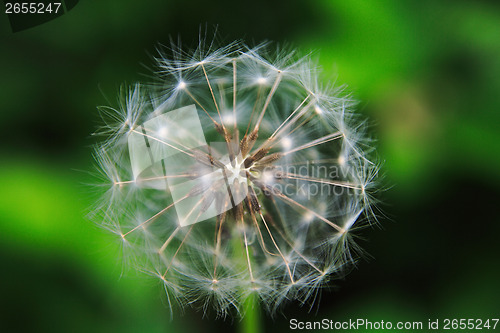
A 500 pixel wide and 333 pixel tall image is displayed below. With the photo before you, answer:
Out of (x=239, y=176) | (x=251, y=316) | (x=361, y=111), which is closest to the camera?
(x=239, y=176)

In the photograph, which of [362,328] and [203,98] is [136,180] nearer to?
[203,98]

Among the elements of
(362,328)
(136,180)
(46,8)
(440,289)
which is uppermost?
(46,8)

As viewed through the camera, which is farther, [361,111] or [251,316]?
[361,111]

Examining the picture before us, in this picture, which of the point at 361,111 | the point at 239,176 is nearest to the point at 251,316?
the point at 239,176

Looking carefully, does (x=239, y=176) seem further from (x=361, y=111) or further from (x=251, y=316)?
(x=361, y=111)

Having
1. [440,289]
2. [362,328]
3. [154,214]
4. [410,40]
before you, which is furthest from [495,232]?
[154,214]

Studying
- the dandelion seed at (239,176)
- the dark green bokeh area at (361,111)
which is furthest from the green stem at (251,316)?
the dark green bokeh area at (361,111)
